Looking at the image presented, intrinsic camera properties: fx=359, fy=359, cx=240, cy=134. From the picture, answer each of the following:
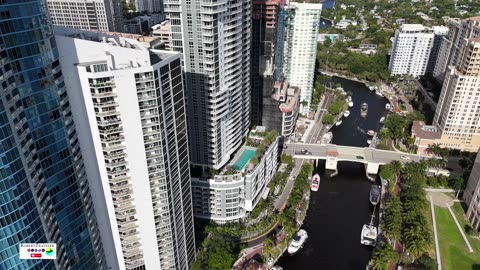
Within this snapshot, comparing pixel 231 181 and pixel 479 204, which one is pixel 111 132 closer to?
pixel 231 181

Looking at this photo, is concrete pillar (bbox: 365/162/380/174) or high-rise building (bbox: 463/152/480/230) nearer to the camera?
high-rise building (bbox: 463/152/480/230)

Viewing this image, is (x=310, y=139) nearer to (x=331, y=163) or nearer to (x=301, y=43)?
(x=331, y=163)

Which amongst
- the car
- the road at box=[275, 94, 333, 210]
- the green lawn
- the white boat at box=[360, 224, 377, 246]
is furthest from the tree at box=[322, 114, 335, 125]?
the white boat at box=[360, 224, 377, 246]

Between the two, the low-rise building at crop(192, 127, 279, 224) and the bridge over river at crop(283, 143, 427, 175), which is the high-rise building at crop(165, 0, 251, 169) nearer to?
the low-rise building at crop(192, 127, 279, 224)

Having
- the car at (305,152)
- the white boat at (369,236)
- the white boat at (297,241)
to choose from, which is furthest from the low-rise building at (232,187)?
the white boat at (369,236)

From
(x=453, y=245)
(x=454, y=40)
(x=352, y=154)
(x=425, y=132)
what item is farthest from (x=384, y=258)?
(x=454, y=40)

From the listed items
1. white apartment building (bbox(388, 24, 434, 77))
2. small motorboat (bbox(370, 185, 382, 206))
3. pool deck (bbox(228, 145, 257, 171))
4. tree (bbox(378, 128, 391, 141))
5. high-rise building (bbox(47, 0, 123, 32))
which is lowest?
small motorboat (bbox(370, 185, 382, 206))

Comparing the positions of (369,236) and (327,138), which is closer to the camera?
(369,236)
